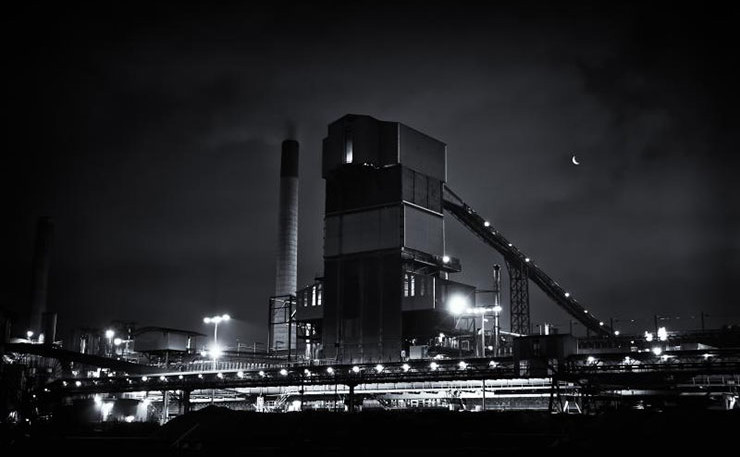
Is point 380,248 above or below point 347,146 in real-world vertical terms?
below

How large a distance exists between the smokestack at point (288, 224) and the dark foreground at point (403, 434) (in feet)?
208

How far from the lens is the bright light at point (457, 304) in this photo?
85688 millimetres

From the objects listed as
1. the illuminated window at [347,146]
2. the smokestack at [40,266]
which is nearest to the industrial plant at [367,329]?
the illuminated window at [347,146]

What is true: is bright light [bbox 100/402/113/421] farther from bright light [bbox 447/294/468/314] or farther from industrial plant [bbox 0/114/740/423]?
bright light [bbox 447/294/468/314]

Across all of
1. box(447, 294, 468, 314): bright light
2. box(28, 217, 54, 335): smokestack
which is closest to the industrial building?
box(447, 294, 468, 314): bright light

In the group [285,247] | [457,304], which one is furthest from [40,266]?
[457,304]

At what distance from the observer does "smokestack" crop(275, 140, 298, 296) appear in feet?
353

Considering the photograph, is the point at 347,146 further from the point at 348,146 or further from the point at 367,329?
the point at 367,329

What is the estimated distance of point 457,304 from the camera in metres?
86.4

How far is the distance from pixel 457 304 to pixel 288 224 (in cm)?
3510

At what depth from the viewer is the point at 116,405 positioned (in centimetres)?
8756

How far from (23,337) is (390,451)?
10723 cm

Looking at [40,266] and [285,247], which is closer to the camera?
[285,247]

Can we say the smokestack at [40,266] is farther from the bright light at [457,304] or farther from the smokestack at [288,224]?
the bright light at [457,304]
